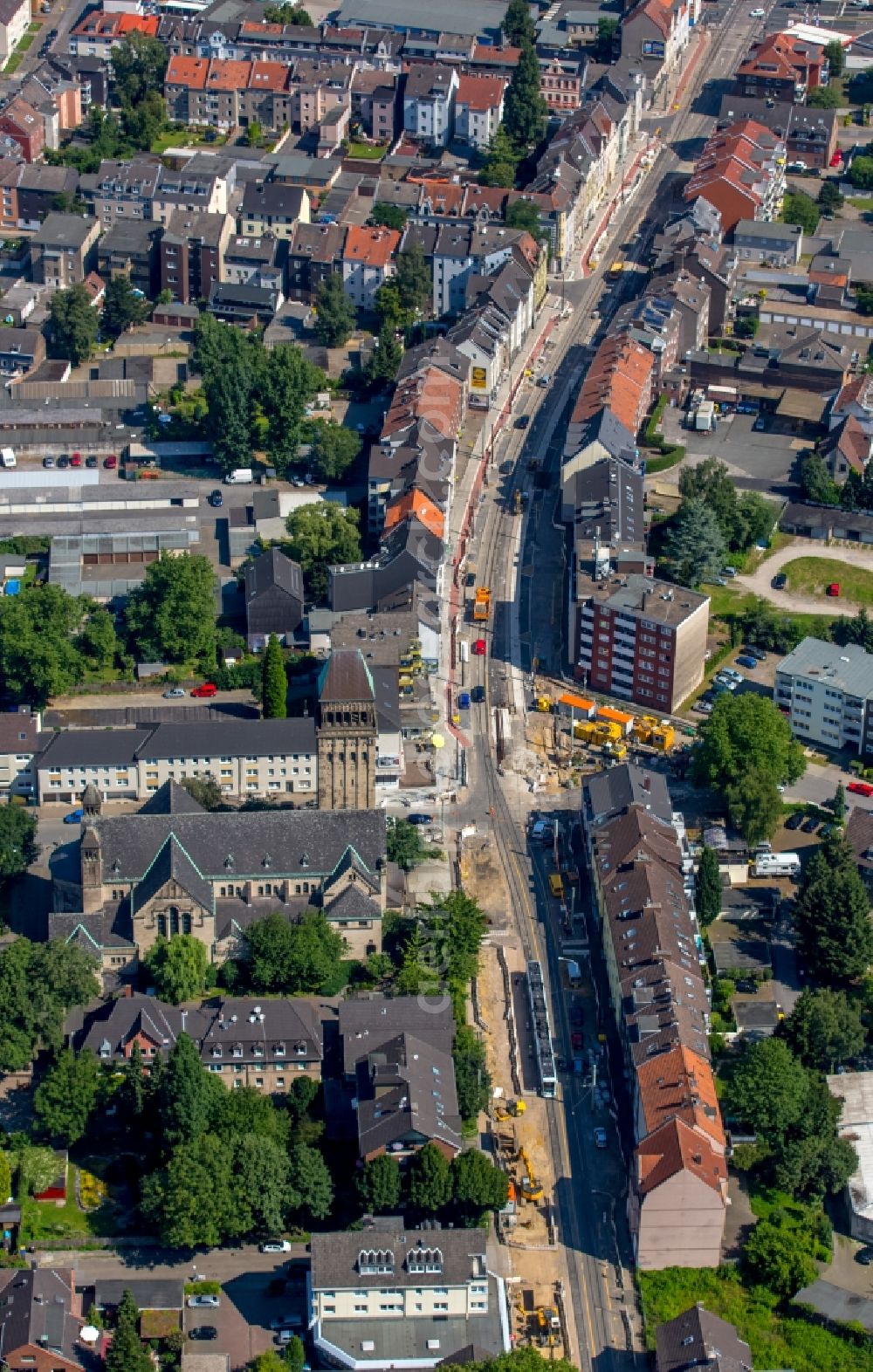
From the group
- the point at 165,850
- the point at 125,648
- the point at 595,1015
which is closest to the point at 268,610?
the point at 125,648

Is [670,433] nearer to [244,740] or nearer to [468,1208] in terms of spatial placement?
[244,740]

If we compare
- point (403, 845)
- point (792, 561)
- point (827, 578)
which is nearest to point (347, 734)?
point (403, 845)

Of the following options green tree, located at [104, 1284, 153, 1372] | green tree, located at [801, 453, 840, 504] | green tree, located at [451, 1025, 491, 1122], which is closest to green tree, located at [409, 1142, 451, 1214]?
green tree, located at [451, 1025, 491, 1122]

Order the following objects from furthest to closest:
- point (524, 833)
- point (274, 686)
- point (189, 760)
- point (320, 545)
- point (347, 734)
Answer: point (320, 545), point (274, 686), point (524, 833), point (189, 760), point (347, 734)

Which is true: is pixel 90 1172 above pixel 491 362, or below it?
below

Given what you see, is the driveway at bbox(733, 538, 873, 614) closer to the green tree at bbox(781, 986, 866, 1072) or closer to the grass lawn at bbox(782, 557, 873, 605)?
the grass lawn at bbox(782, 557, 873, 605)

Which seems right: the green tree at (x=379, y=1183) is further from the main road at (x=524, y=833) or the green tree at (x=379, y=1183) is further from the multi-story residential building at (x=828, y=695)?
the multi-story residential building at (x=828, y=695)

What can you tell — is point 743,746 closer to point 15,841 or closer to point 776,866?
point 776,866
